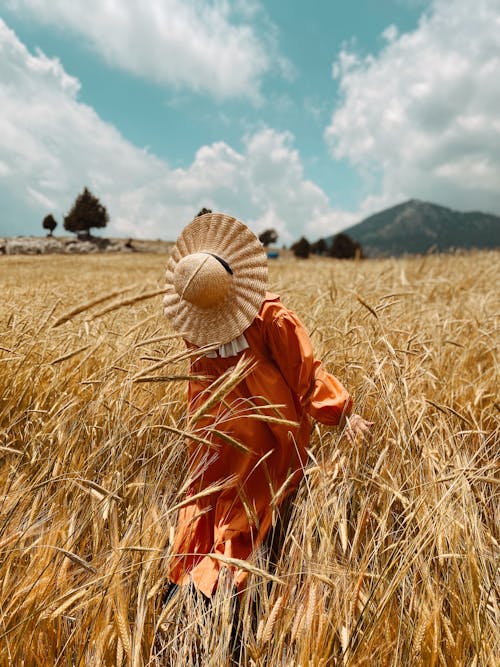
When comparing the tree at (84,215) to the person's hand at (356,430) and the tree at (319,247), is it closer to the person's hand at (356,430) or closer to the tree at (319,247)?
the tree at (319,247)

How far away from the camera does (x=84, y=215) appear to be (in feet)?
154

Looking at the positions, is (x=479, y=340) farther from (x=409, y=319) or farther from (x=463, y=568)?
(x=463, y=568)

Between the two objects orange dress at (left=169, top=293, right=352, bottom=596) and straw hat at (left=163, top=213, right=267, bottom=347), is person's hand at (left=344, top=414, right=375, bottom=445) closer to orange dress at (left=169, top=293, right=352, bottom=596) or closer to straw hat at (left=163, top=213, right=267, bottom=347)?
orange dress at (left=169, top=293, right=352, bottom=596)

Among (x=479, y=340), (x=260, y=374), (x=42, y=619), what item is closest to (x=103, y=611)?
(x=42, y=619)

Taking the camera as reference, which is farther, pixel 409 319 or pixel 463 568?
pixel 409 319

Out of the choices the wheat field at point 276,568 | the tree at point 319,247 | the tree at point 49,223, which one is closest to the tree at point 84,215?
the tree at point 49,223

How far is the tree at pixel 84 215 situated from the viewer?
46.8m

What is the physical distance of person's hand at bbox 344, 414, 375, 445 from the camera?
51.7 inches

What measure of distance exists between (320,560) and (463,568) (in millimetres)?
346

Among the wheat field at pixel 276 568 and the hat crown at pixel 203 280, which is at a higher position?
the hat crown at pixel 203 280

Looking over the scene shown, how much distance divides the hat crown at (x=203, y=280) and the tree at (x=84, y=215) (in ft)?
168

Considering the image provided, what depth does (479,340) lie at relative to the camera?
2.24 m

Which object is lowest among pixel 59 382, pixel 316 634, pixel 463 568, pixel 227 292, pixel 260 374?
pixel 316 634

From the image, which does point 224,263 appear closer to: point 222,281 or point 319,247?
point 222,281
